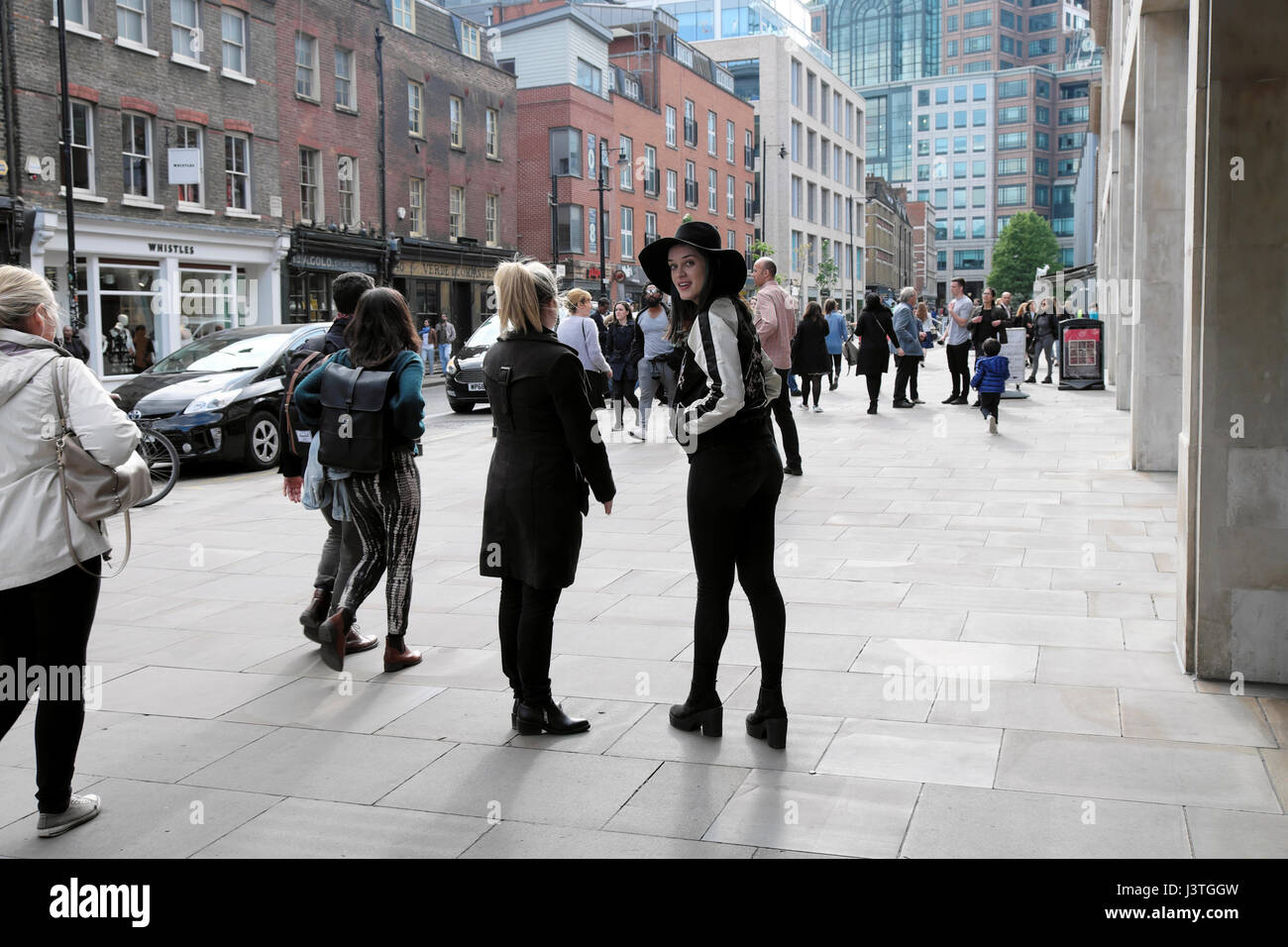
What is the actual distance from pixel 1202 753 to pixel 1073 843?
105 cm

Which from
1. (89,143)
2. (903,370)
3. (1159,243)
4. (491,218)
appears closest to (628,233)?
(491,218)

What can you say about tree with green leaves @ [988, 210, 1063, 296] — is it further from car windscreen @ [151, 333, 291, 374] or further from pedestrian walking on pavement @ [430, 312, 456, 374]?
car windscreen @ [151, 333, 291, 374]

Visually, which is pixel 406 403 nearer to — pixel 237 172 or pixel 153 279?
pixel 153 279

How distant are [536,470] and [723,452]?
0.73 m

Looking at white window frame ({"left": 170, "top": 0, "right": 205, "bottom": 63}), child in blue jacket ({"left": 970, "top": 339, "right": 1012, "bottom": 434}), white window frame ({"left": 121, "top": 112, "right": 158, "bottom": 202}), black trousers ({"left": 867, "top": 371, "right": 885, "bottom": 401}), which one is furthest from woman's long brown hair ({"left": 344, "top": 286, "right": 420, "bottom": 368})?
white window frame ({"left": 170, "top": 0, "right": 205, "bottom": 63})

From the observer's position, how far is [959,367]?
63.0ft

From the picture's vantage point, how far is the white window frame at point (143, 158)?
25.2 meters

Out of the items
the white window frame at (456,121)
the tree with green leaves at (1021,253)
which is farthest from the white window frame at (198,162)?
the tree with green leaves at (1021,253)

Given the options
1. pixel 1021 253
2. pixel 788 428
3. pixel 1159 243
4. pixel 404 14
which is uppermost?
pixel 1021 253

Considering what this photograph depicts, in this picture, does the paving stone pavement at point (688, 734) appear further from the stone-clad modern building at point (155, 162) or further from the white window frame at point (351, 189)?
the white window frame at point (351, 189)

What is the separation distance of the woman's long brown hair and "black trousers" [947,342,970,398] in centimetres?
1450

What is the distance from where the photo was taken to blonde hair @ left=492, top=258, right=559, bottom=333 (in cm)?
454

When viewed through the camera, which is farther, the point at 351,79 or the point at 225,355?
the point at 351,79
